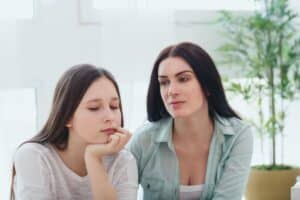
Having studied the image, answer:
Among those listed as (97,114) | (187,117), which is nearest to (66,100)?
(97,114)

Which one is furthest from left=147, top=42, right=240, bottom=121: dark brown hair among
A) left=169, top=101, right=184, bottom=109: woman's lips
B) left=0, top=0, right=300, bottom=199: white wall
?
left=0, top=0, right=300, bottom=199: white wall

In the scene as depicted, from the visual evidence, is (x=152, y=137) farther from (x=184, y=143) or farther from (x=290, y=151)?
(x=290, y=151)

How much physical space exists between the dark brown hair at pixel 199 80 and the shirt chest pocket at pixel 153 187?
0.74 feet

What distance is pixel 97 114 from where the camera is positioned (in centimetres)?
169

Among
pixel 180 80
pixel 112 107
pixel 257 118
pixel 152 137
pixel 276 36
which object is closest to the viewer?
pixel 112 107

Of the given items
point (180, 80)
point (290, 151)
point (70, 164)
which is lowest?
point (290, 151)

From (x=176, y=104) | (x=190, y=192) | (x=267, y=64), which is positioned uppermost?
(x=267, y=64)

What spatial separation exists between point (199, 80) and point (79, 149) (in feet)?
1.54

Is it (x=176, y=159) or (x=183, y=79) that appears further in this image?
(x=176, y=159)

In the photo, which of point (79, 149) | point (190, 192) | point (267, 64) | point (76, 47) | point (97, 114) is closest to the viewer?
point (97, 114)

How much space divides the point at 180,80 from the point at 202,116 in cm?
21

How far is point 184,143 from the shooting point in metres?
2.03

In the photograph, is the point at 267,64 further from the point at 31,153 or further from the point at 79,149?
the point at 31,153

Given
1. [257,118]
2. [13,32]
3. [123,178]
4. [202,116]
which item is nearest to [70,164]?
[123,178]
